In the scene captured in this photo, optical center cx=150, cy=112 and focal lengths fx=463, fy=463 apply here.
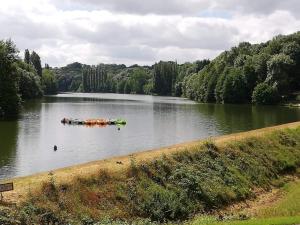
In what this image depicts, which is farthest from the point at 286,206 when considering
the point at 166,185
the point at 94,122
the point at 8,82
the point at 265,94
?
the point at 265,94

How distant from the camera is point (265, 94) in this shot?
171375mm

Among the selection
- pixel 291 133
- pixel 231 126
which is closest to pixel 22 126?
pixel 231 126

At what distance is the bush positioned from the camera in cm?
17138

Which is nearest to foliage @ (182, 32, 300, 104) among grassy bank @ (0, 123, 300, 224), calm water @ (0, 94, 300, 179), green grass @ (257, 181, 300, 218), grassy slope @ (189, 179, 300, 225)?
calm water @ (0, 94, 300, 179)

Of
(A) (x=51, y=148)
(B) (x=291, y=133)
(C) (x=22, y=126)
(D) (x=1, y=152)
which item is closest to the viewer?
(B) (x=291, y=133)

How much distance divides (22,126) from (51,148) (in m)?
27.6

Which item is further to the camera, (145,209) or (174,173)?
(174,173)

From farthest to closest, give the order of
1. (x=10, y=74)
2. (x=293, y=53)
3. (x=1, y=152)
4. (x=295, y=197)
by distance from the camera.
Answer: (x=293, y=53), (x=10, y=74), (x=1, y=152), (x=295, y=197)

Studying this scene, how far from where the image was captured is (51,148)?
70.4 meters

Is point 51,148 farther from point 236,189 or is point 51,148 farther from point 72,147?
point 236,189

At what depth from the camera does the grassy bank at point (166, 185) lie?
30719 millimetres

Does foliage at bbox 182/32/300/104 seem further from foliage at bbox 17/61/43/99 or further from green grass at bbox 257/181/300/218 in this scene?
green grass at bbox 257/181/300/218

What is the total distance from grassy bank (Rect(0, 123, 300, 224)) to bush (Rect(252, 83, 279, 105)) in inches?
4887

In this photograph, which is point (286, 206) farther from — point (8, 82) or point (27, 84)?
point (27, 84)
